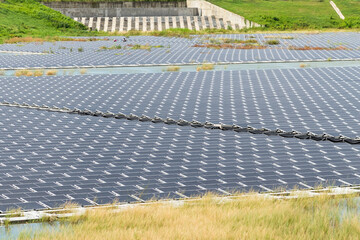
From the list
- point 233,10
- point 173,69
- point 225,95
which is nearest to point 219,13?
point 233,10

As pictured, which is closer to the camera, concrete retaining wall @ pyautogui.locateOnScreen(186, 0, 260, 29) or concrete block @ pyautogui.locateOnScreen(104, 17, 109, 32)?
concrete block @ pyautogui.locateOnScreen(104, 17, 109, 32)

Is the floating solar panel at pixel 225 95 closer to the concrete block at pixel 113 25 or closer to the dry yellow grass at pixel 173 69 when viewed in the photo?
the dry yellow grass at pixel 173 69

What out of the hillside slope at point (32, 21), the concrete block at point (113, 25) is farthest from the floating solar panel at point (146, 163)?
the concrete block at point (113, 25)

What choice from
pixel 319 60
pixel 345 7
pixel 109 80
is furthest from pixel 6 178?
pixel 345 7

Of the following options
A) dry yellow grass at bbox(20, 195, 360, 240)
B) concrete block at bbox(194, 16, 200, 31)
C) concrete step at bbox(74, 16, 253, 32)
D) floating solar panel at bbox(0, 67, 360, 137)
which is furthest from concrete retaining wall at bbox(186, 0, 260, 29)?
dry yellow grass at bbox(20, 195, 360, 240)

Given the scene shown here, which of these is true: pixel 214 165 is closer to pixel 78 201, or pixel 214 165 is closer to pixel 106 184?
Answer: pixel 106 184

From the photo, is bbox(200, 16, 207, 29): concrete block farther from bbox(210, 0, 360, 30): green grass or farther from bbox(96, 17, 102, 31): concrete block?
bbox(96, 17, 102, 31): concrete block
